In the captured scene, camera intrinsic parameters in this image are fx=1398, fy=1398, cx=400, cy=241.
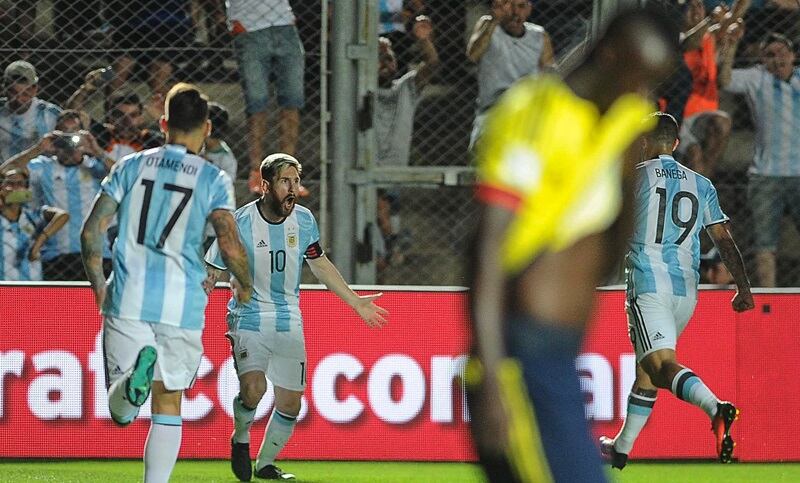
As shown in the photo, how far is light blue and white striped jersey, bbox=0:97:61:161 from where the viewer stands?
10.3 m

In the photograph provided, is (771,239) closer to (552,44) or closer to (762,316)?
(762,316)

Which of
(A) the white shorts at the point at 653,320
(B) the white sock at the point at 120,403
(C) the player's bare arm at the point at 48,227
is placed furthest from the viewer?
(C) the player's bare arm at the point at 48,227

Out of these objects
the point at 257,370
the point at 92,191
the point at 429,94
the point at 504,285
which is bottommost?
the point at 257,370

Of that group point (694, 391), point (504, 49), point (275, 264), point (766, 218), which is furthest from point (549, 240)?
point (766, 218)

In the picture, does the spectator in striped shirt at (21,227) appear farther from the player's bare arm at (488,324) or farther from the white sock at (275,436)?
the player's bare arm at (488,324)

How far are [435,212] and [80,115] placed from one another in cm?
272

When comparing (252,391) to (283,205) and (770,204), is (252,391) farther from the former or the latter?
(770,204)

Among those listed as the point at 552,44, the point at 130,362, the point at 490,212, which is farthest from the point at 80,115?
the point at 490,212

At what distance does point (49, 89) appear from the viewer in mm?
10617

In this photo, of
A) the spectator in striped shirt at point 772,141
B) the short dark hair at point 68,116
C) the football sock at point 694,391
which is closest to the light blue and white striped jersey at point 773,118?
the spectator in striped shirt at point 772,141

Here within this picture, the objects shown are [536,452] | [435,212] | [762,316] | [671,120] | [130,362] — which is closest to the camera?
[536,452]

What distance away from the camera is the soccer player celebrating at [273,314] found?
8.42 metres

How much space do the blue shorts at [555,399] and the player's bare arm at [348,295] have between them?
487 centimetres

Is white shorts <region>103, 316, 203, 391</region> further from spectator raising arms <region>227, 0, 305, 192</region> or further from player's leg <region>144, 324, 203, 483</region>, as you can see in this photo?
spectator raising arms <region>227, 0, 305, 192</region>
